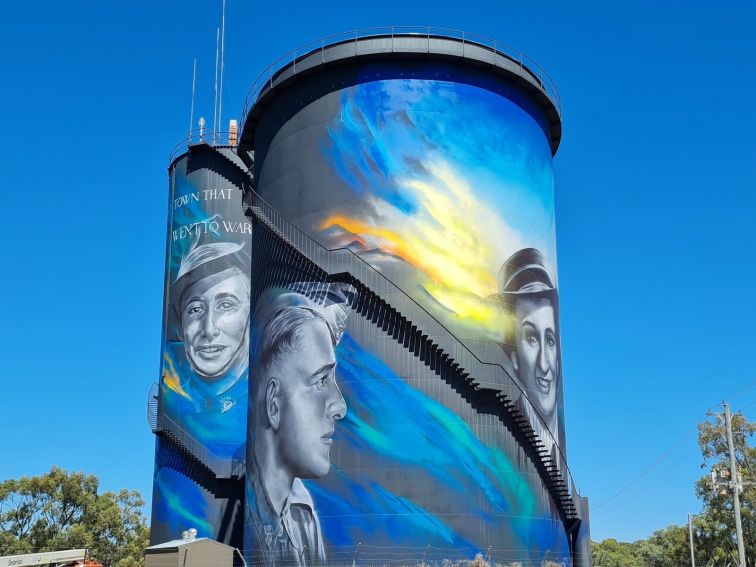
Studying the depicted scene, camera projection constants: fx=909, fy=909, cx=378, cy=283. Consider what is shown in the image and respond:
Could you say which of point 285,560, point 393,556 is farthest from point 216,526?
point 393,556

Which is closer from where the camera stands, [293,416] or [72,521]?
[293,416]

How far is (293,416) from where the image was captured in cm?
2755

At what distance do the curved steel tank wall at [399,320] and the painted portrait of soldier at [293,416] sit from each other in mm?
66

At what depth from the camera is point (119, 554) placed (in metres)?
67.6

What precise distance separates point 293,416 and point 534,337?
803cm

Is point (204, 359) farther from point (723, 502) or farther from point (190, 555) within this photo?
point (723, 502)

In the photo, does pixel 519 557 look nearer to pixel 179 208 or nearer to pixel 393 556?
pixel 393 556

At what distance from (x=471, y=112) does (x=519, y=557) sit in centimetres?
1381

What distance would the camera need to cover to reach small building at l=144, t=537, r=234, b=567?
24.0 metres

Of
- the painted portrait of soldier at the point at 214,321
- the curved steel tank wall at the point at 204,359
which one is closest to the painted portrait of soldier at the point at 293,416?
the curved steel tank wall at the point at 204,359

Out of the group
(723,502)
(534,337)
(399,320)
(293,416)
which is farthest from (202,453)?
(723,502)

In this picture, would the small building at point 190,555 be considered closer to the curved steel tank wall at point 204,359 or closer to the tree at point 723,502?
the curved steel tank wall at point 204,359

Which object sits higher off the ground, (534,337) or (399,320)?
(534,337)

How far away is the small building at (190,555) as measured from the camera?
947 inches
